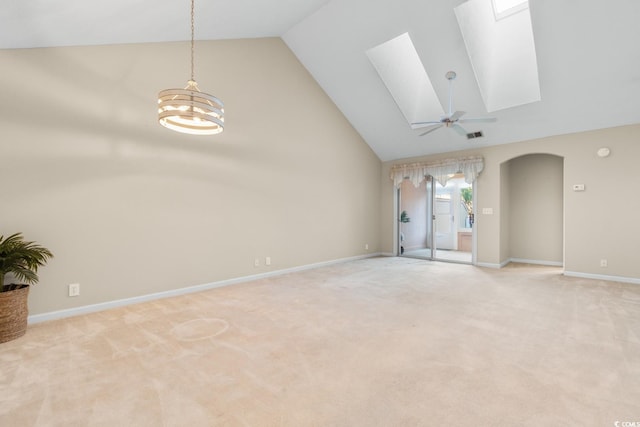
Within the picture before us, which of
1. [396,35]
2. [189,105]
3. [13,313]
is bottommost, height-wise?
[13,313]

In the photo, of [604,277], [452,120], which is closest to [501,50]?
[452,120]

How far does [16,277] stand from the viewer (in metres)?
2.99

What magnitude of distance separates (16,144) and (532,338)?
18.1 feet

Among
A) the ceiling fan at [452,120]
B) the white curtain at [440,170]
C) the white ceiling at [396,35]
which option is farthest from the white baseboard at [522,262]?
the ceiling fan at [452,120]

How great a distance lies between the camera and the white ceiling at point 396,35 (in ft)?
9.96

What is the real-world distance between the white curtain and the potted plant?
22.7 feet

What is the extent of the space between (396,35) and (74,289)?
5726 millimetres

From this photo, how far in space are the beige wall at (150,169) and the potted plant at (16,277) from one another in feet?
0.85

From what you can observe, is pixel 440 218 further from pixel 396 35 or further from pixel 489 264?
pixel 396 35

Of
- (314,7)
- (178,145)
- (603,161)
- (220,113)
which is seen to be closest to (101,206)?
(178,145)

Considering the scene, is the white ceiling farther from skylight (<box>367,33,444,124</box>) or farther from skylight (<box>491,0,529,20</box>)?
skylight (<box>491,0,529,20</box>)

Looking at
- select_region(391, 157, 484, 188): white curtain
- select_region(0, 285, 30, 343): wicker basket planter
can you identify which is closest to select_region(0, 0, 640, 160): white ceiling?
select_region(391, 157, 484, 188): white curtain

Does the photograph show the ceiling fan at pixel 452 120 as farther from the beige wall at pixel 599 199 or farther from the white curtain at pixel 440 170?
the beige wall at pixel 599 199

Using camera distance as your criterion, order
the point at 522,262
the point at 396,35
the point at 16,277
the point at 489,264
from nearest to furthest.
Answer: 1. the point at 16,277
2. the point at 396,35
3. the point at 489,264
4. the point at 522,262
